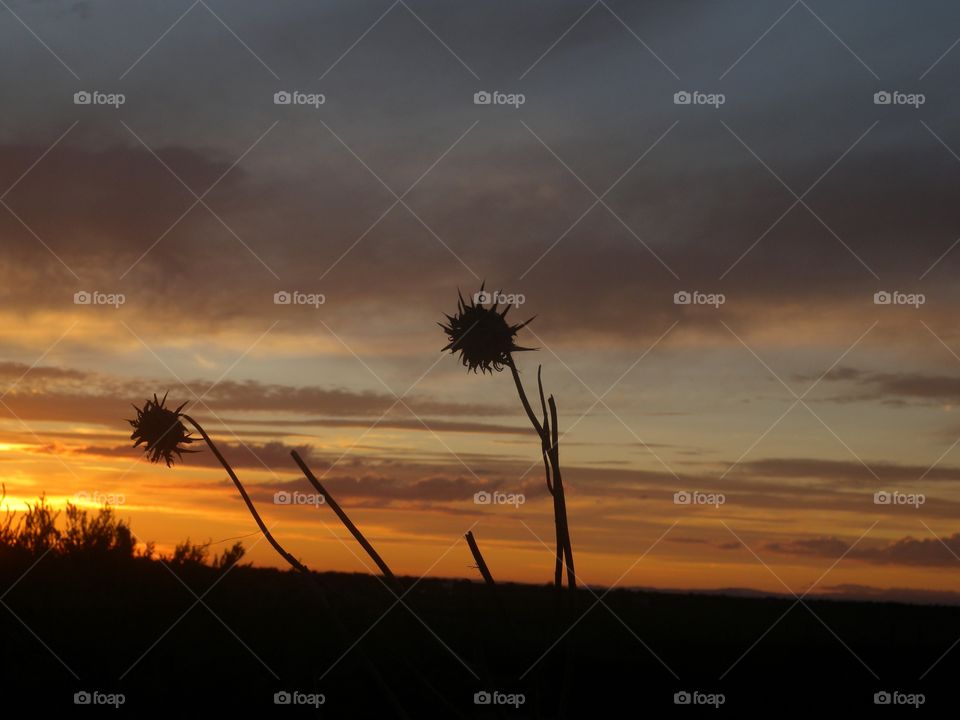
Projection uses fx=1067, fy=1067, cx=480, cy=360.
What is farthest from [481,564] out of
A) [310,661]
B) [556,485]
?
[310,661]

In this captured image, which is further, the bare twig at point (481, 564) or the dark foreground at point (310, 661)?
the dark foreground at point (310, 661)

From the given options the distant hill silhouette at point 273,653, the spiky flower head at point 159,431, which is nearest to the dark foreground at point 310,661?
the distant hill silhouette at point 273,653

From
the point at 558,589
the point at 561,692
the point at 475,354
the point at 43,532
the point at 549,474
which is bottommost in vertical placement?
the point at 561,692

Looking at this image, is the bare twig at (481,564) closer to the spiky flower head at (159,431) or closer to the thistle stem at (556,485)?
the thistle stem at (556,485)

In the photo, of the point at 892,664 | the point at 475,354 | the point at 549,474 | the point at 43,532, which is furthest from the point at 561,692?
the point at 892,664

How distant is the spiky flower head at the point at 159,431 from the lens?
838cm

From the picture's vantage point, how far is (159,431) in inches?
330

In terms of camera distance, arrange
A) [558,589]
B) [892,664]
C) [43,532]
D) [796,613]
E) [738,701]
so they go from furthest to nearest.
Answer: [796,613], [892,664], [43,532], [738,701], [558,589]

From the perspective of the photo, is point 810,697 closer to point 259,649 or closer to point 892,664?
point 892,664

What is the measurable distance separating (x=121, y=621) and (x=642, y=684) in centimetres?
818

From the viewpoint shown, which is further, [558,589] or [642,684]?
[642,684]

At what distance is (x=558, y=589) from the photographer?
270 inches

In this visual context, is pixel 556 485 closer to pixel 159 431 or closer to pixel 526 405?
pixel 526 405

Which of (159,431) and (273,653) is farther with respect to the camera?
(273,653)
